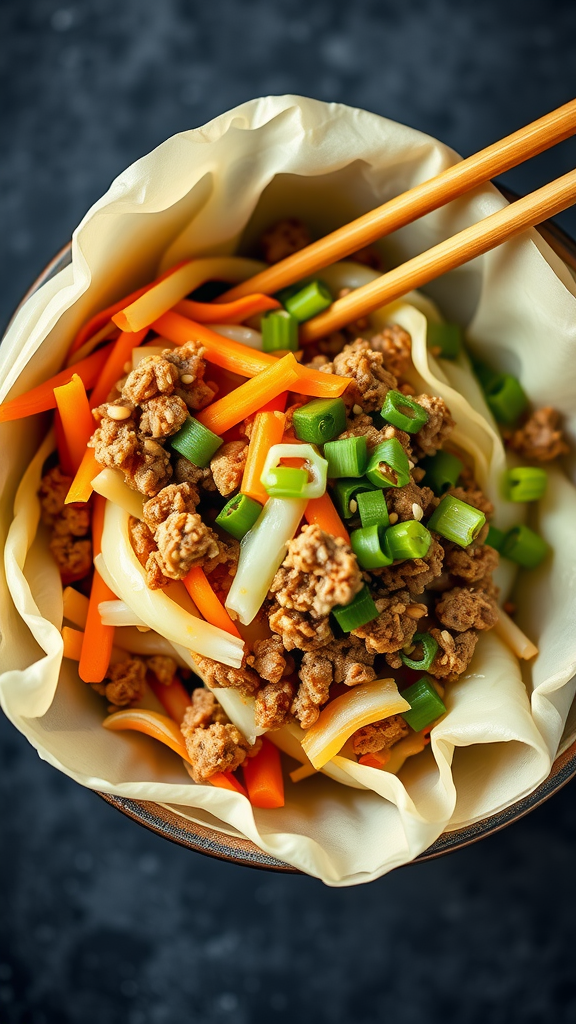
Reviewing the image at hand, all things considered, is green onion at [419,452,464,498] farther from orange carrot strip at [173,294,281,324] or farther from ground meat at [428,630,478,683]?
orange carrot strip at [173,294,281,324]

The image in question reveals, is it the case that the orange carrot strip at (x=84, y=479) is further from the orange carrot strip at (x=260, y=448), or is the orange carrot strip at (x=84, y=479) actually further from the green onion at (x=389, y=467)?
the green onion at (x=389, y=467)

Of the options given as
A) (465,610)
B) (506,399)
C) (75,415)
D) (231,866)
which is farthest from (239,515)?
(231,866)

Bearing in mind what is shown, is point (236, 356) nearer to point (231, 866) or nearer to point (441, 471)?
point (441, 471)

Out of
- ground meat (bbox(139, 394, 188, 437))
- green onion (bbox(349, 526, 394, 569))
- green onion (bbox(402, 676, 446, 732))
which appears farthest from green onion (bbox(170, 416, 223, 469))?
green onion (bbox(402, 676, 446, 732))

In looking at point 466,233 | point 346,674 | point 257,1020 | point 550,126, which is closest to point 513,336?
point 466,233

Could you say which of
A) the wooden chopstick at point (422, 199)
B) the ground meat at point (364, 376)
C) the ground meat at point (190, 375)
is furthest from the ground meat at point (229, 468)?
the wooden chopstick at point (422, 199)

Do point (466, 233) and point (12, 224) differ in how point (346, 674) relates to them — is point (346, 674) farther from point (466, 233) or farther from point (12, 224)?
point (12, 224)
